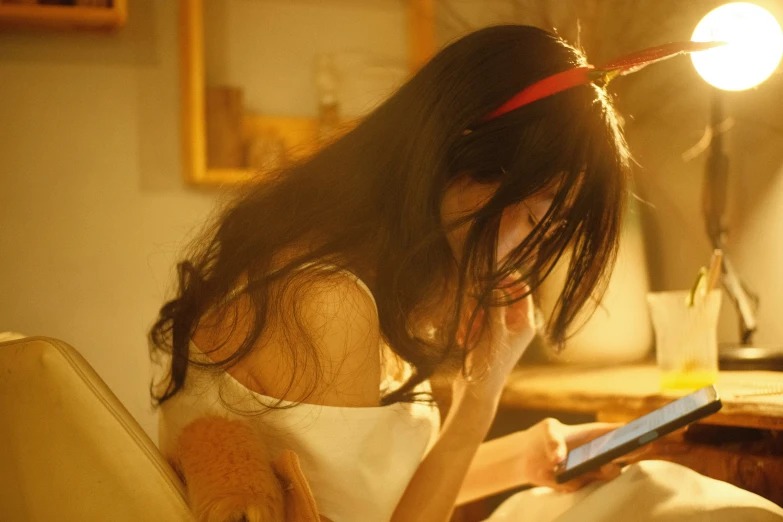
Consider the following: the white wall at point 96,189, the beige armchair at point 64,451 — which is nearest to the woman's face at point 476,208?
the beige armchair at point 64,451

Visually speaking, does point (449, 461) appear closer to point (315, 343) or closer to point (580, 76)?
point (315, 343)

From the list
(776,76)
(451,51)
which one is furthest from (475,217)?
(776,76)

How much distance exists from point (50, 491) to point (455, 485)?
52 centimetres

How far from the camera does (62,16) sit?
1.26 metres

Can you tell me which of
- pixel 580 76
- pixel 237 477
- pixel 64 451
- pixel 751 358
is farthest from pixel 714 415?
pixel 64 451

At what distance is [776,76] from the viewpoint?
117cm

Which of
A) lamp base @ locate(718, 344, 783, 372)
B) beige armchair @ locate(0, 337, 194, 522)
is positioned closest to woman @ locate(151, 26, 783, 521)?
beige armchair @ locate(0, 337, 194, 522)

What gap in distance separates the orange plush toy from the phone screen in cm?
35

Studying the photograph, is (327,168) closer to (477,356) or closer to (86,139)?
(477,356)

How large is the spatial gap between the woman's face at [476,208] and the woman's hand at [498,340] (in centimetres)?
12

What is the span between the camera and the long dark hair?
2.39ft

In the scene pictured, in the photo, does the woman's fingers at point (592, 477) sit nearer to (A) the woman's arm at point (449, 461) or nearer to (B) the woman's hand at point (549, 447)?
(B) the woman's hand at point (549, 447)

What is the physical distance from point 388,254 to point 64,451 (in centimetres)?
36

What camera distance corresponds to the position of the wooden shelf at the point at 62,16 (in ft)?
4.07
